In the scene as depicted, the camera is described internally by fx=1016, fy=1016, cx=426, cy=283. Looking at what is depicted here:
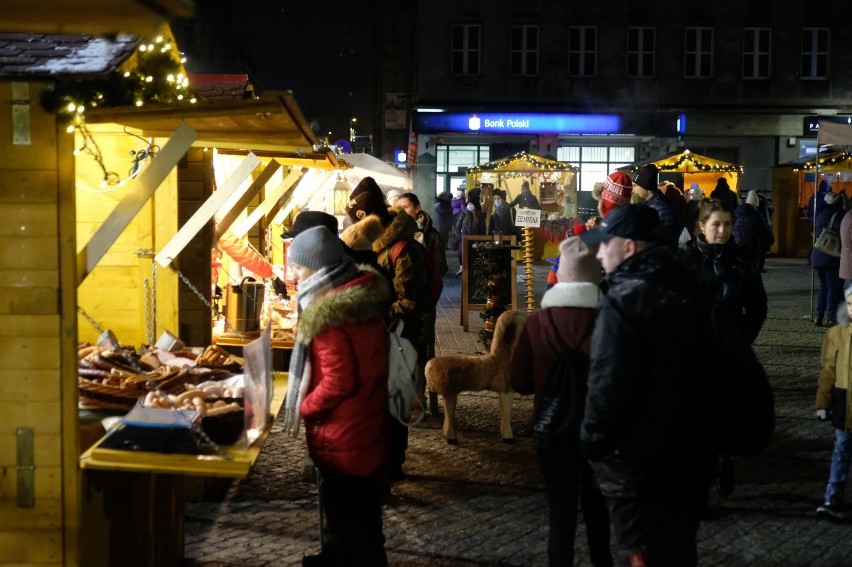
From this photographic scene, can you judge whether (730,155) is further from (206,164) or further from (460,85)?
(206,164)

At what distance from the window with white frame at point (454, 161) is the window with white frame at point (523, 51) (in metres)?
3.20

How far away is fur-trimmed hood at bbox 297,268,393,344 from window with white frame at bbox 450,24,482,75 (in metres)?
32.6

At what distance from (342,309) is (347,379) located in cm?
33

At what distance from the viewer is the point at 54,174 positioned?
405cm

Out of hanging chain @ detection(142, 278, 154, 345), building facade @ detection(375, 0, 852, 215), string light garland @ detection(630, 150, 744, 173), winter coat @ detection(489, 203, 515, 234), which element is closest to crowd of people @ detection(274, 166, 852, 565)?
hanging chain @ detection(142, 278, 154, 345)

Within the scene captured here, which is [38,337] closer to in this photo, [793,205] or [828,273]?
[828,273]

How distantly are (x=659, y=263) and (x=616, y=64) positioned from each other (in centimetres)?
3420

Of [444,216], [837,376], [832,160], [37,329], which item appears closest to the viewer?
[37,329]

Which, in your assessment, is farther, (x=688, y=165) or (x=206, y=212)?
(x=688, y=165)

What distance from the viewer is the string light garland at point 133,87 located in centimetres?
397

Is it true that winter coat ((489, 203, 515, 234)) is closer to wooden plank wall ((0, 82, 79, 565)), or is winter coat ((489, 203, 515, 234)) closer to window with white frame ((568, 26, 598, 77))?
window with white frame ((568, 26, 598, 77))

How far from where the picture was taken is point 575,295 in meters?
4.96

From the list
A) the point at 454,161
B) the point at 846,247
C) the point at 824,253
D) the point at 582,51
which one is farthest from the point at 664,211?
the point at 454,161

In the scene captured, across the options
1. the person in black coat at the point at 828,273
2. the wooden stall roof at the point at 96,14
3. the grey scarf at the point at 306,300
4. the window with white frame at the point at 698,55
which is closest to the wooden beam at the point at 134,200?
the grey scarf at the point at 306,300
